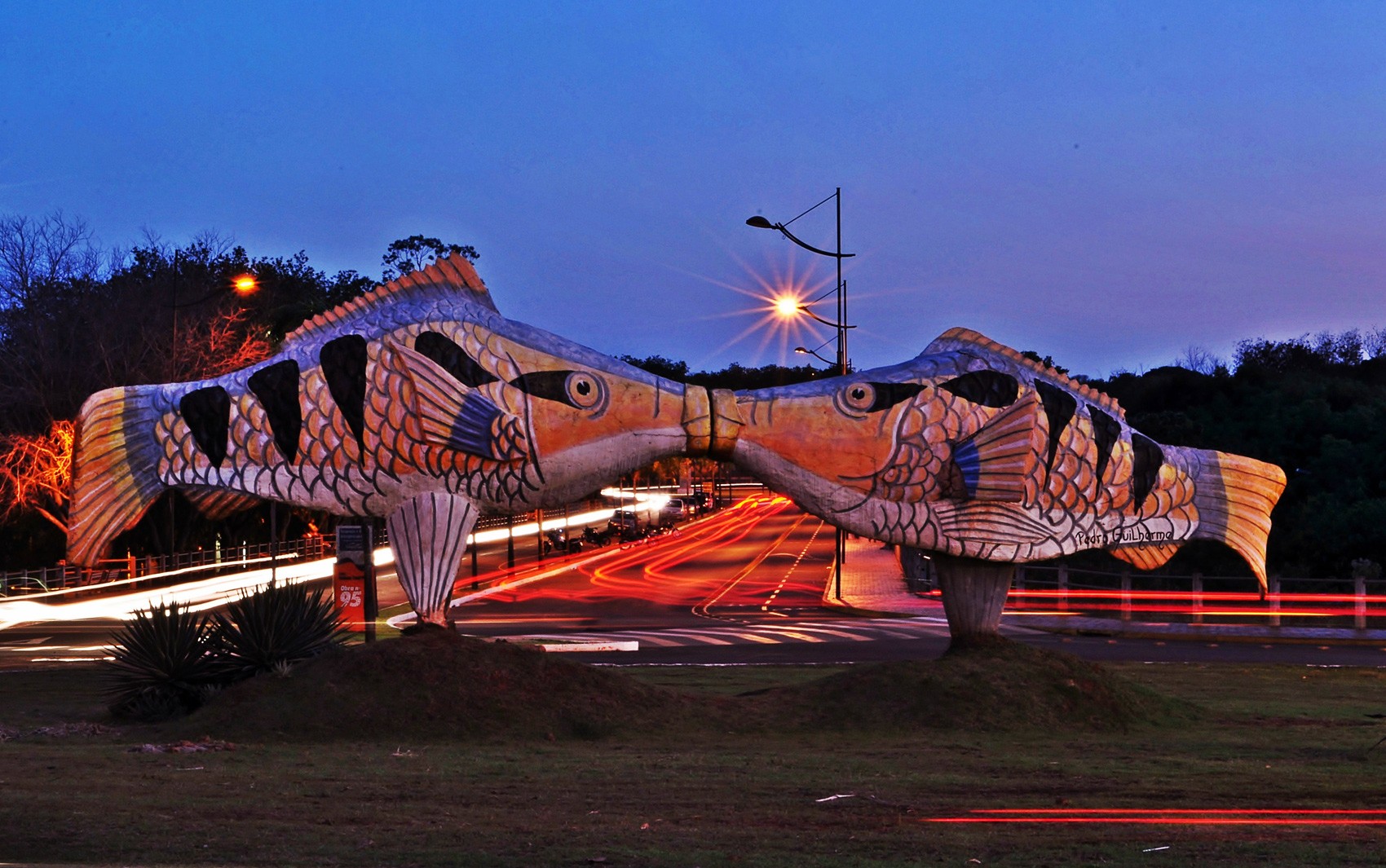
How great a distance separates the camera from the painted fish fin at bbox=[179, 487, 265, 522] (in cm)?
1427

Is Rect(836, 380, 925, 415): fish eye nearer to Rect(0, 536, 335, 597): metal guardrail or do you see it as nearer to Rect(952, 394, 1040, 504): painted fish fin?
Rect(952, 394, 1040, 504): painted fish fin

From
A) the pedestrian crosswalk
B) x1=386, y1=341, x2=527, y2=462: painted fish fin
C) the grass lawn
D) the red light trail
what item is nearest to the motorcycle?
the pedestrian crosswalk

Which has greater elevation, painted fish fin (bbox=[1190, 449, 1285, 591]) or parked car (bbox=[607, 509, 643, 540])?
parked car (bbox=[607, 509, 643, 540])

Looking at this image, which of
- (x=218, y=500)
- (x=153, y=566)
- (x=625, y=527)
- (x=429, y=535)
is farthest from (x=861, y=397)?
(x=625, y=527)

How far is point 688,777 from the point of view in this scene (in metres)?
10.6

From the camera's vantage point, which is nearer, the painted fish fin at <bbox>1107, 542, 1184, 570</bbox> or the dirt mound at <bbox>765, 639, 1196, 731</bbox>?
the dirt mound at <bbox>765, 639, 1196, 731</bbox>

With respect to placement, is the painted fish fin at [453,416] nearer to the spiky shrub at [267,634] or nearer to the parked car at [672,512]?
the spiky shrub at [267,634]

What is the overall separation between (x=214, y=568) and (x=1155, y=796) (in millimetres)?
41325

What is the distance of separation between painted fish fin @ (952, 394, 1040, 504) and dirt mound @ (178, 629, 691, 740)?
3.58m

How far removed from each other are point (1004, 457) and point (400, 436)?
19.3ft

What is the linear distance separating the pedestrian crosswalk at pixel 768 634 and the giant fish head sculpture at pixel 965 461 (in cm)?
1169

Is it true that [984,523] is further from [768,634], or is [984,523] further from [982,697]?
[768,634]

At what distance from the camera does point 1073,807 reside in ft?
31.2

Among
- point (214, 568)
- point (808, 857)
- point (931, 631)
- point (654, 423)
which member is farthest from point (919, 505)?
point (214, 568)
